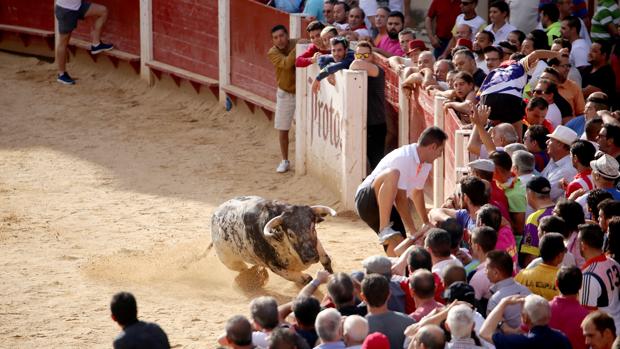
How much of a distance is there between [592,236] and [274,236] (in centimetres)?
346

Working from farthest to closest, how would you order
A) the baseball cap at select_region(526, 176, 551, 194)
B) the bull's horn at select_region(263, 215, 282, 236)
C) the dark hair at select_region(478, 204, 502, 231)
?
the bull's horn at select_region(263, 215, 282, 236)
the baseball cap at select_region(526, 176, 551, 194)
the dark hair at select_region(478, 204, 502, 231)

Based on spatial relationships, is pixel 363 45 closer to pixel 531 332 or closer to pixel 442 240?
pixel 442 240

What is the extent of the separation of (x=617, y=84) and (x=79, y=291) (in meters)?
5.67

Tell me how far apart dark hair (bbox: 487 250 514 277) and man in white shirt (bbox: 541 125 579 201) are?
7.28ft

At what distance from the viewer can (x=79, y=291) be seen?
10.2 m

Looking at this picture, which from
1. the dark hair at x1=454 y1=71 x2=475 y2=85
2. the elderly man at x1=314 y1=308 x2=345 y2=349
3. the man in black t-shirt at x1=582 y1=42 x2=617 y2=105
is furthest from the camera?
the man in black t-shirt at x1=582 y1=42 x2=617 y2=105

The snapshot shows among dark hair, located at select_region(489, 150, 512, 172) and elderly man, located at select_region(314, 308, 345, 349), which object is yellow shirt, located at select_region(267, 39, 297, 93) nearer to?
dark hair, located at select_region(489, 150, 512, 172)

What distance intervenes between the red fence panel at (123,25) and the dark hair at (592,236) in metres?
12.5

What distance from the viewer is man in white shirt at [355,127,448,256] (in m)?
9.12

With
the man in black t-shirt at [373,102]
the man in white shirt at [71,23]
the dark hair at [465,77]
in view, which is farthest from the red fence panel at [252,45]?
the dark hair at [465,77]

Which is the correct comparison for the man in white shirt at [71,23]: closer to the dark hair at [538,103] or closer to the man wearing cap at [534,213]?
the dark hair at [538,103]

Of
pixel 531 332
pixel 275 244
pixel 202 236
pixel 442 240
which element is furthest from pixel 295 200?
pixel 531 332

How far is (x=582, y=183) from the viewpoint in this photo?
830 cm

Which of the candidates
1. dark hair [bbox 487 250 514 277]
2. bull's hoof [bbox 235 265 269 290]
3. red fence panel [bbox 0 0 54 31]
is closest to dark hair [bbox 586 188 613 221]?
dark hair [bbox 487 250 514 277]
